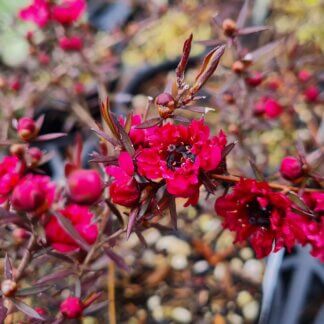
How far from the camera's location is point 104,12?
203 centimetres

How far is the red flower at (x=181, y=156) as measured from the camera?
49 centimetres

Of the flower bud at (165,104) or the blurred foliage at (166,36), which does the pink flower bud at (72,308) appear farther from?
the blurred foliage at (166,36)

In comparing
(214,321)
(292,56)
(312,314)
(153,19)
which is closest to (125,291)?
(214,321)

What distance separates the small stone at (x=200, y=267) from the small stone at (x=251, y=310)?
0.12m

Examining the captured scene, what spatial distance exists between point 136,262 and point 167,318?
14cm

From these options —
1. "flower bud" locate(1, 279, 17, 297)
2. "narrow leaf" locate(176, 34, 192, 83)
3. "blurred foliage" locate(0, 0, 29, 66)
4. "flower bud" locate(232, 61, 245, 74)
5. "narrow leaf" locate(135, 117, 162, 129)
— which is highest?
"narrow leaf" locate(176, 34, 192, 83)

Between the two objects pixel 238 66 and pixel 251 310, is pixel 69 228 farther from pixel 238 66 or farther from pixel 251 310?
pixel 251 310

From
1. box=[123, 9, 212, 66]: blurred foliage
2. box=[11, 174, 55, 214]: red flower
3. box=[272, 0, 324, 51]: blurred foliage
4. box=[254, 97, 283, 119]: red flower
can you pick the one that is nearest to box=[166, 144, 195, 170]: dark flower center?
box=[11, 174, 55, 214]: red flower

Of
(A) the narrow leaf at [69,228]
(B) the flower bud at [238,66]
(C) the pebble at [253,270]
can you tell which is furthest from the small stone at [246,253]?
(A) the narrow leaf at [69,228]

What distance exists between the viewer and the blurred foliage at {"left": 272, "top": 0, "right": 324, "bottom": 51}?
4.95 ft

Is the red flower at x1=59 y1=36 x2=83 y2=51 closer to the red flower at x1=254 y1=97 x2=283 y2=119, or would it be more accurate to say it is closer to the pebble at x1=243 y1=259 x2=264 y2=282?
the red flower at x1=254 y1=97 x2=283 y2=119

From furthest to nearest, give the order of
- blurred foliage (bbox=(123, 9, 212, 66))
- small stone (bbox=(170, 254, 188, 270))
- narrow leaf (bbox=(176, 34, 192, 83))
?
blurred foliage (bbox=(123, 9, 212, 66)), small stone (bbox=(170, 254, 188, 270)), narrow leaf (bbox=(176, 34, 192, 83))

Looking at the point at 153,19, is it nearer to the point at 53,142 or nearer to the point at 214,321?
the point at 53,142

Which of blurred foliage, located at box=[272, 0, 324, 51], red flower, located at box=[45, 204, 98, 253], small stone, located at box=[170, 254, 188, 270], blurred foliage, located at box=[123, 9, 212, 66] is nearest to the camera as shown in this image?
red flower, located at box=[45, 204, 98, 253]
